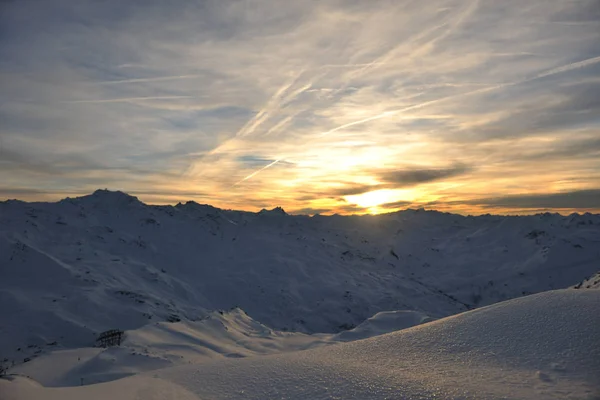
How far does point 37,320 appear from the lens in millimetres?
20297

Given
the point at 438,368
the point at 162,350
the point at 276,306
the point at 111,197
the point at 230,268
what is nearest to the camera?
the point at 438,368

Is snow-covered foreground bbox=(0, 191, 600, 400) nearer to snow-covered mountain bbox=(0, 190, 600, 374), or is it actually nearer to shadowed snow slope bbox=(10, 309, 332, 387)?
shadowed snow slope bbox=(10, 309, 332, 387)

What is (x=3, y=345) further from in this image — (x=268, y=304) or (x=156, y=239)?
(x=156, y=239)

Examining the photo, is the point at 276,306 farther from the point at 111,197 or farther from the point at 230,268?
the point at 111,197

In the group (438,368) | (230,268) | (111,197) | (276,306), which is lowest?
(276,306)

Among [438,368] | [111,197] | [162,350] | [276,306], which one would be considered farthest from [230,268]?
[438,368]

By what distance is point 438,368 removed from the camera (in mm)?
6184

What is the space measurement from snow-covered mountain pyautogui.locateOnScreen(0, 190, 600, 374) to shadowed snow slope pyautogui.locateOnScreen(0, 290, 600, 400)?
33.2 ft

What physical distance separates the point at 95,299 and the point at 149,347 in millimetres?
14207

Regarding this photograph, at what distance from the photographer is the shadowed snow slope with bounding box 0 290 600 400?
5.28 metres

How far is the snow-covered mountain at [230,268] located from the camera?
78.3 feet

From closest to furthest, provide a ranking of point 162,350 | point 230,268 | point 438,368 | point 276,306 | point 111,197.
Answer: point 438,368, point 162,350, point 276,306, point 230,268, point 111,197

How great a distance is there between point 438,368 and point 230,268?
44826 millimetres

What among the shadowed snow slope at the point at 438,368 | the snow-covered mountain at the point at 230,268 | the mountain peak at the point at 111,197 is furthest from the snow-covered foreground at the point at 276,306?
the mountain peak at the point at 111,197
